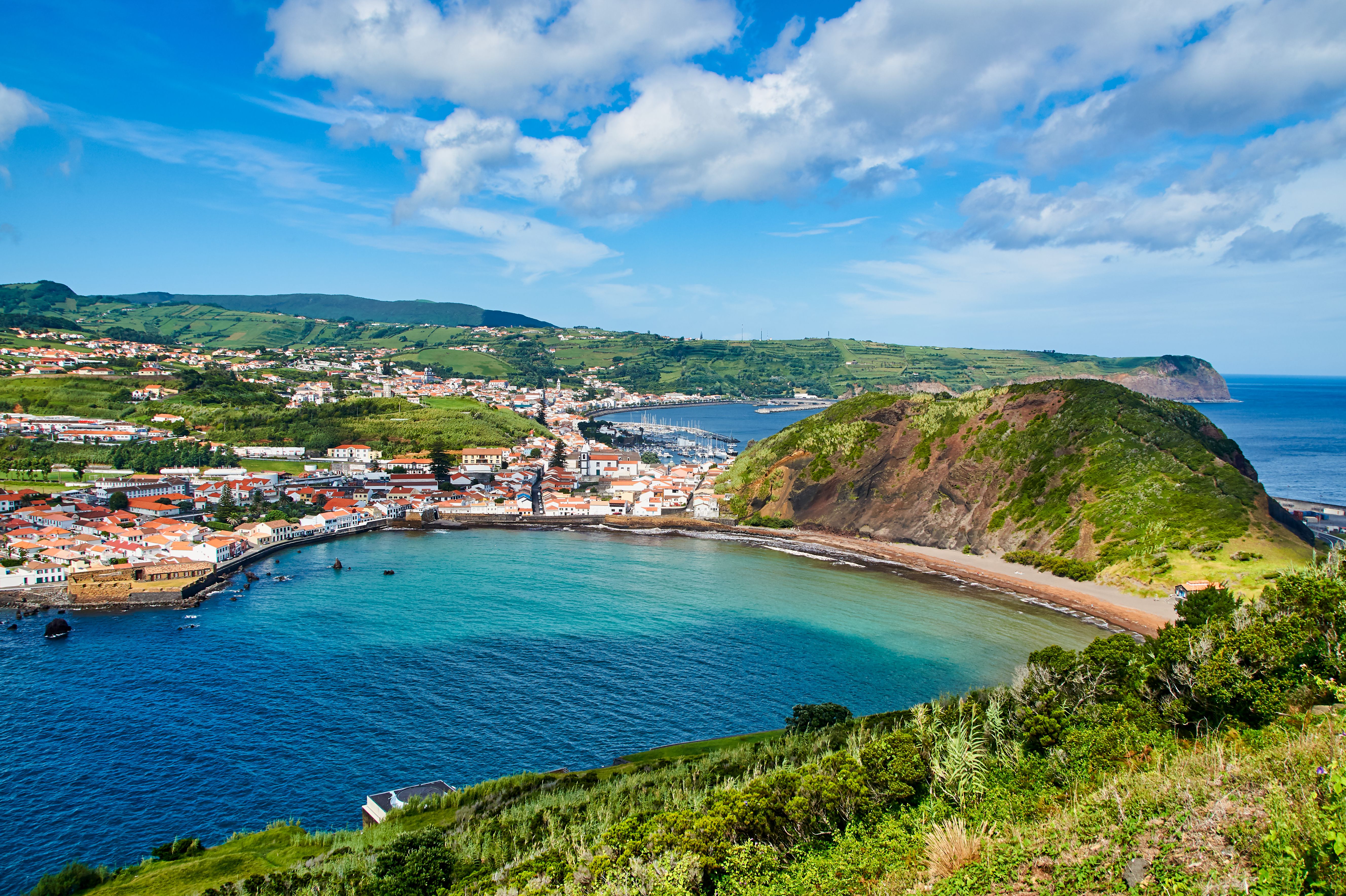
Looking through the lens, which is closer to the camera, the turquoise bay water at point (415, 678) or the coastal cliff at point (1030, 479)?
the turquoise bay water at point (415, 678)

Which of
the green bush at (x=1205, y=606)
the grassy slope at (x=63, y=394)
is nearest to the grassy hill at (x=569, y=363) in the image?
the grassy slope at (x=63, y=394)

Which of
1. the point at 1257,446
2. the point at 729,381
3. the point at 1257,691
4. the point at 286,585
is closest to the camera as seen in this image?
the point at 1257,691

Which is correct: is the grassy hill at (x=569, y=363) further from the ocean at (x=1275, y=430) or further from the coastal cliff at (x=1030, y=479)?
the coastal cliff at (x=1030, y=479)

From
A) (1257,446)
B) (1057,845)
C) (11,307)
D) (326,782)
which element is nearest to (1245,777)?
(1057,845)

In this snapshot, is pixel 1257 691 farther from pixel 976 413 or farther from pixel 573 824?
pixel 976 413

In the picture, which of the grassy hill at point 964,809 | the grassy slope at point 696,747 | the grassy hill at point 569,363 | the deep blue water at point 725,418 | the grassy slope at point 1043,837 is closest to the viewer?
the grassy slope at point 1043,837

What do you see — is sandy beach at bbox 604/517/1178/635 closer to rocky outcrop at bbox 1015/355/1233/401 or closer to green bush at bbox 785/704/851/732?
green bush at bbox 785/704/851/732

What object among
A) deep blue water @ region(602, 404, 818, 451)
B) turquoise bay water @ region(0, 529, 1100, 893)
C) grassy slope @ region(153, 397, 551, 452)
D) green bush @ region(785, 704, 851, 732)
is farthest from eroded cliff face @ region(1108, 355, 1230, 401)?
green bush @ region(785, 704, 851, 732)
